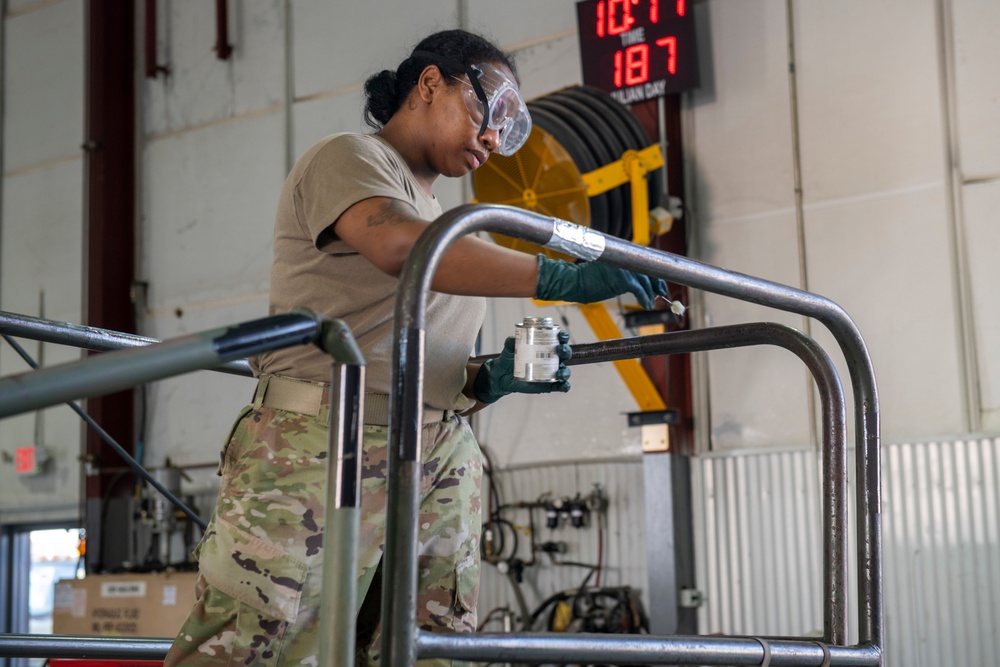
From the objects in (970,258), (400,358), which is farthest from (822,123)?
(400,358)

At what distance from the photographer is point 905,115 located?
4961 mm

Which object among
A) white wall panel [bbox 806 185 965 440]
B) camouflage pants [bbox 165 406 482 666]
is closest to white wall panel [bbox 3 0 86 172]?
white wall panel [bbox 806 185 965 440]

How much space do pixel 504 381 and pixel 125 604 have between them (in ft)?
15.3

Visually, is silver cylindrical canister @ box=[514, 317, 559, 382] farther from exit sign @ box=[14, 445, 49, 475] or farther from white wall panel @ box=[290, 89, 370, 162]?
exit sign @ box=[14, 445, 49, 475]

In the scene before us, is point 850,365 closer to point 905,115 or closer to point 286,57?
point 905,115

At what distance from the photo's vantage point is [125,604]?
6.08 metres

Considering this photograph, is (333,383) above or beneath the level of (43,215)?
beneath

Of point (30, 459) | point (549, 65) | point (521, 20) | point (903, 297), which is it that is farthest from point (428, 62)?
point (30, 459)

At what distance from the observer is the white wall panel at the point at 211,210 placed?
23.0 feet

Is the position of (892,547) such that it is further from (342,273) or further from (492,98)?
(342,273)

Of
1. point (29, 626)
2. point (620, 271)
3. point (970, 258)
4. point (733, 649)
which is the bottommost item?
A: point (29, 626)

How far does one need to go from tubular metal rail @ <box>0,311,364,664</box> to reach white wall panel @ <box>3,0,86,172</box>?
714 centimetres

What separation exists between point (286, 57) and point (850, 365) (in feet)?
19.1

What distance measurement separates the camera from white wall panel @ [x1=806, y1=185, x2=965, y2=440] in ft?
15.7
